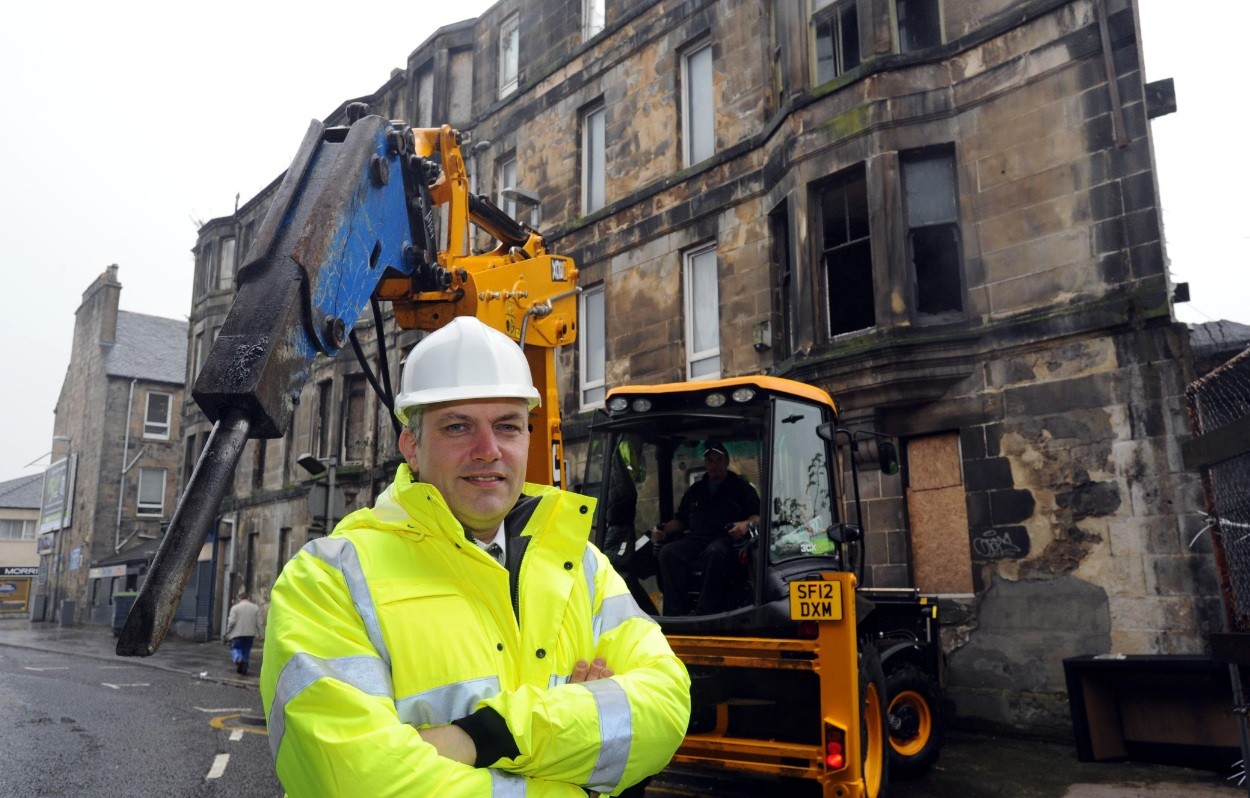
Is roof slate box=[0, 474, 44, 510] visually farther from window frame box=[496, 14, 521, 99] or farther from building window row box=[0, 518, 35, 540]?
window frame box=[496, 14, 521, 99]

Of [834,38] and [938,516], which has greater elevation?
[834,38]

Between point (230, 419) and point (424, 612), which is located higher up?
point (230, 419)

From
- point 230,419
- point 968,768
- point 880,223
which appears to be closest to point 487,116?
point 880,223

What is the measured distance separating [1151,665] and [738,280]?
7674mm

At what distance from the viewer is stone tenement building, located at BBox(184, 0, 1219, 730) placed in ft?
30.1

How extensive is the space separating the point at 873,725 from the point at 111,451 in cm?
4142

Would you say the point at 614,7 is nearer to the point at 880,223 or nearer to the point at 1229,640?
the point at 880,223

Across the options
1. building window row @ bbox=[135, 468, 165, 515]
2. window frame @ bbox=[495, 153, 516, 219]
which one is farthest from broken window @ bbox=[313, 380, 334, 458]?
building window row @ bbox=[135, 468, 165, 515]

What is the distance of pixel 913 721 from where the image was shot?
7570 millimetres

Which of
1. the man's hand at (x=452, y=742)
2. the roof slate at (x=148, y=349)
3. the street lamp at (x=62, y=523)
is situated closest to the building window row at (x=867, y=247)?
the man's hand at (x=452, y=742)

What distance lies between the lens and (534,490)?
8.61ft

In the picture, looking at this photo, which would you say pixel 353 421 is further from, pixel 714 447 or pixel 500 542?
pixel 500 542

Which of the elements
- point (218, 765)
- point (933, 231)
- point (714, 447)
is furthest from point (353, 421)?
point (714, 447)

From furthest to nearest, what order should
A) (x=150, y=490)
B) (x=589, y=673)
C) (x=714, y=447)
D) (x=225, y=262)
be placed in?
1. (x=150, y=490)
2. (x=225, y=262)
3. (x=714, y=447)
4. (x=589, y=673)
